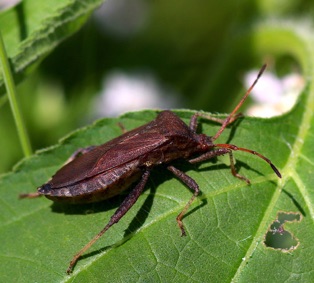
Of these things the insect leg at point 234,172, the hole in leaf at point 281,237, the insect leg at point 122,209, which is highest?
the insect leg at point 234,172

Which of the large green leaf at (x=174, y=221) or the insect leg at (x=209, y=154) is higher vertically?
the insect leg at (x=209, y=154)

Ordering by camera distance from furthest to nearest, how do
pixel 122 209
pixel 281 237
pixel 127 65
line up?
pixel 127 65, pixel 122 209, pixel 281 237

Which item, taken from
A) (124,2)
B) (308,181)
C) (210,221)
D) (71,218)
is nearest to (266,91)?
(308,181)

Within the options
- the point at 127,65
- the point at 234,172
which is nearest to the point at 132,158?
the point at 234,172

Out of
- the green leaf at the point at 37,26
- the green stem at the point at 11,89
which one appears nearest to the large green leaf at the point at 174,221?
the green stem at the point at 11,89

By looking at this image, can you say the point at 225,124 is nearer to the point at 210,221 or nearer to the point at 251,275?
the point at 210,221

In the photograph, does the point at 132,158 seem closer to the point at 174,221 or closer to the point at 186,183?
the point at 186,183

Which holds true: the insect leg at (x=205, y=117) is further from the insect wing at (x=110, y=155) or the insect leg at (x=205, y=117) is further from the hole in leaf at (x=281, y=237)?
the hole in leaf at (x=281, y=237)
